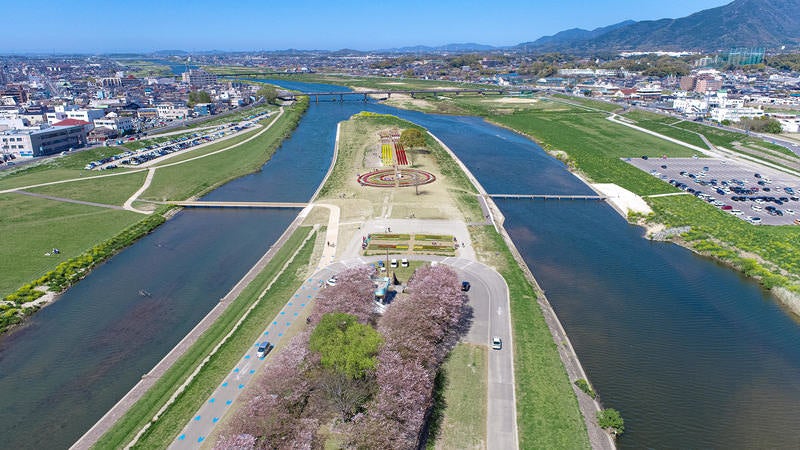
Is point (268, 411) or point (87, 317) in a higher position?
point (268, 411)

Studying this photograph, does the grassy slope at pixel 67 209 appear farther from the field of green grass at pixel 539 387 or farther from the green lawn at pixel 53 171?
the field of green grass at pixel 539 387

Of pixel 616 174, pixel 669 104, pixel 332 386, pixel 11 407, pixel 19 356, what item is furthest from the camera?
pixel 669 104

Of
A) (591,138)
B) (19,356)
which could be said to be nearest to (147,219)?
(19,356)

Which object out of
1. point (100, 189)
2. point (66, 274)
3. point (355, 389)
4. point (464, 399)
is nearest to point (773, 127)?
point (464, 399)

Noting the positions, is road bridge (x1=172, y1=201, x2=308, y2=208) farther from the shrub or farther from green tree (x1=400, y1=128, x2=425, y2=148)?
the shrub

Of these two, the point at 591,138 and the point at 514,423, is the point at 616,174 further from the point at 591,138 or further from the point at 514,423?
the point at 514,423

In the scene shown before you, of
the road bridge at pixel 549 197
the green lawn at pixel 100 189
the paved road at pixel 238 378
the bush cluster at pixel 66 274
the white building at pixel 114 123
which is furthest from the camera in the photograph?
the white building at pixel 114 123

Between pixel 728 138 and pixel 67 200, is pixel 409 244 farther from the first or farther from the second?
pixel 728 138

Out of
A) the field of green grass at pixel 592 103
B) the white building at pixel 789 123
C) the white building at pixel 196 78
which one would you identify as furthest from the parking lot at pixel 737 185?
the white building at pixel 196 78
